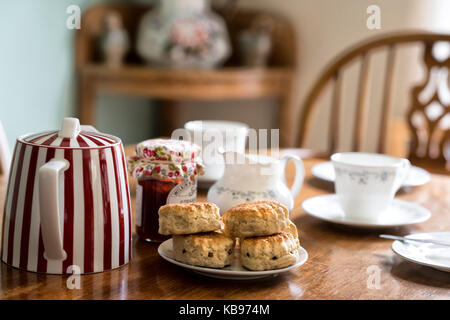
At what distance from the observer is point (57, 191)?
0.62 meters

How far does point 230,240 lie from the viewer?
2.20 feet

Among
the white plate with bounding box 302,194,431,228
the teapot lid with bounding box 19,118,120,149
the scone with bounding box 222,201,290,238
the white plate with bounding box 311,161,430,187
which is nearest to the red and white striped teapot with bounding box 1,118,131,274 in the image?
the teapot lid with bounding box 19,118,120,149

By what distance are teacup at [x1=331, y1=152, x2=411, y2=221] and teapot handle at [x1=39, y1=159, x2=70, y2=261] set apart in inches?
15.9

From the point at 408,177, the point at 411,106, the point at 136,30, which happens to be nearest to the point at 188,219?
the point at 408,177

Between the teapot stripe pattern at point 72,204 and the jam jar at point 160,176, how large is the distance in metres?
0.08

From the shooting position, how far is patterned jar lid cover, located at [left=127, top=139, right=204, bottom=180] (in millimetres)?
767

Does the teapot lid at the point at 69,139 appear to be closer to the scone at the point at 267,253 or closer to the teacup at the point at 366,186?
the scone at the point at 267,253

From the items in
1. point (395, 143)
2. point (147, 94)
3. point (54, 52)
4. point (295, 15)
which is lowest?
point (395, 143)

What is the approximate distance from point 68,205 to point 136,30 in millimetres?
2274

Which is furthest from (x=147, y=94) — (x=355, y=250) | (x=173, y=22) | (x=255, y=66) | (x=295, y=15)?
(x=355, y=250)

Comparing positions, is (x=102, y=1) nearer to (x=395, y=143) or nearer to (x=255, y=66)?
(x=255, y=66)

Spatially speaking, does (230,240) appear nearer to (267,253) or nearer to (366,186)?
(267,253)

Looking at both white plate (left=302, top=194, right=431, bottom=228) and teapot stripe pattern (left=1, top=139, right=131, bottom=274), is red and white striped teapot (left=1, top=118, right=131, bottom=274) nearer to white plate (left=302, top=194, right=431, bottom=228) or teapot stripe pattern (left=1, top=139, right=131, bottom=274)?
teapot stripe pattern (left=1, top=139, right=131, bottom=274)
